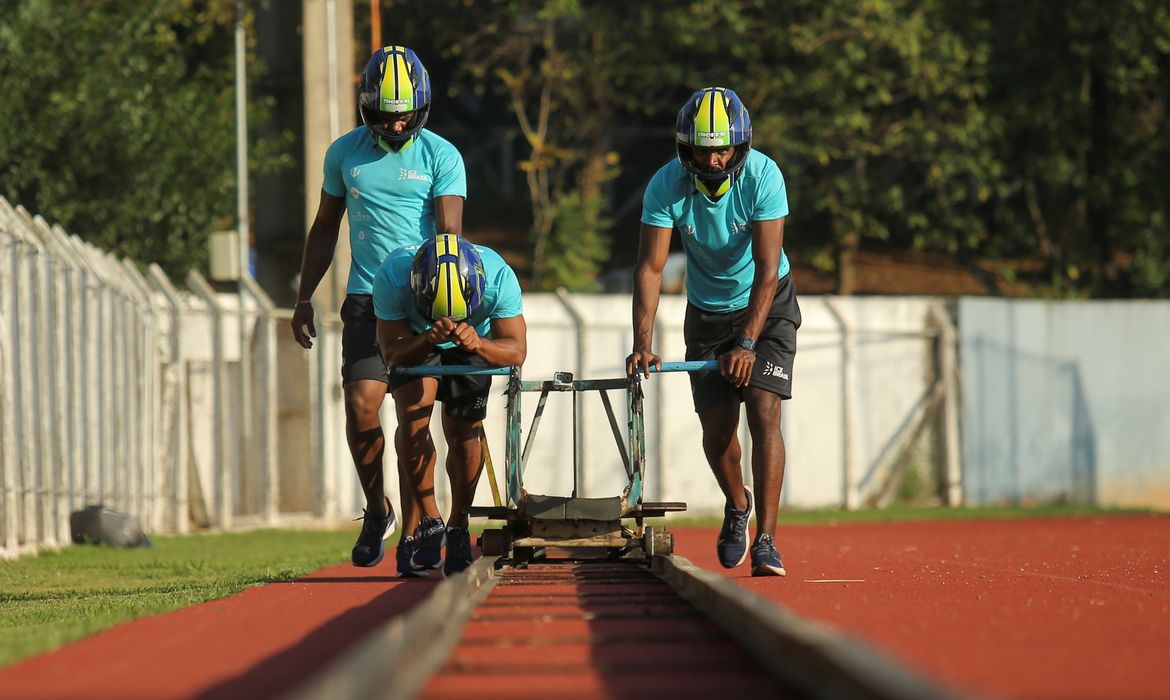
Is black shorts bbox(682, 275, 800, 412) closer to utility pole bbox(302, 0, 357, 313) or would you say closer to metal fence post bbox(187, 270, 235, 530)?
metal fence post bbox(187, 270, 235, 530)

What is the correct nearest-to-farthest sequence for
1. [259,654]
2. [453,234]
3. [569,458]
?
[259,654], [453,234], [569,458]

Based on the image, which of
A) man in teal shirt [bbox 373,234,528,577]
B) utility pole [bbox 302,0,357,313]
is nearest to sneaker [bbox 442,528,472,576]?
man in teal shirt [bbox 373,234,528,577]

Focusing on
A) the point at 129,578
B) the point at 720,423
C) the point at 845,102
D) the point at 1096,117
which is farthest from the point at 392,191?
the point at 1096,117

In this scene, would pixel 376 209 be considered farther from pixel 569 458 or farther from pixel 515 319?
pixel 569 458

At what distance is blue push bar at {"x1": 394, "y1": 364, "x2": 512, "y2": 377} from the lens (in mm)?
8844

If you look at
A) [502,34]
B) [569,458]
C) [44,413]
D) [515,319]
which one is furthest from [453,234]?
[502,34]

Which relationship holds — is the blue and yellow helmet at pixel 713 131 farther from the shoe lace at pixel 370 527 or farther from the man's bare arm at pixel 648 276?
the shoe lace at pixel 370 527

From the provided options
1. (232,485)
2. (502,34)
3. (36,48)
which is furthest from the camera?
(502,34)

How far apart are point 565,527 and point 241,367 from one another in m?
10.7

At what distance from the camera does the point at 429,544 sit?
30.3 ft

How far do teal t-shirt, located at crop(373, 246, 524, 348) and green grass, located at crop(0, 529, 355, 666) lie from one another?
60.4 inches

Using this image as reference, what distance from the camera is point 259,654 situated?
5727mm

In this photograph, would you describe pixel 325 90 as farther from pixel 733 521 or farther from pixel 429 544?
pixel 733 521

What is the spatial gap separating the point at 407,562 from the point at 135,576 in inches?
106
